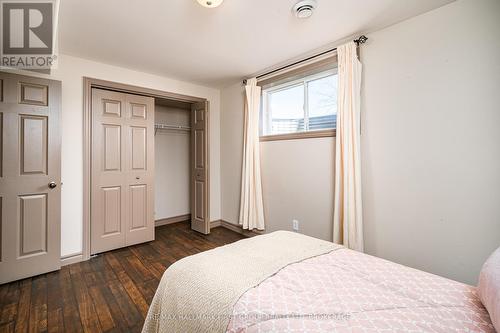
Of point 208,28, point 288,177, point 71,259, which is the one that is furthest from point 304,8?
point 71,259

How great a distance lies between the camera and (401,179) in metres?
2.04

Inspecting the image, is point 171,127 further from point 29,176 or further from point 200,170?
point 29,176

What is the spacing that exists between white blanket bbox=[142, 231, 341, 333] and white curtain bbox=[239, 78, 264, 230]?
1774mm

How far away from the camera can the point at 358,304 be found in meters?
0.91

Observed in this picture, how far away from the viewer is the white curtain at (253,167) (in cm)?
327

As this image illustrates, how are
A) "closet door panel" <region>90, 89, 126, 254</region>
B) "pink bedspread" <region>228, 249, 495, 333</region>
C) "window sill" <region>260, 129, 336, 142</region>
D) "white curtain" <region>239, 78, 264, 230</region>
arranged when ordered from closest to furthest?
"pink bedspread" <region>228, 249, 495, 333</region> < "window sill" <region>260, 129, 336, 142</region> < "closet door panel" <region>90, 89, 126, 254</region> < "white curtain" <region>239, 78, 264, 230</region>

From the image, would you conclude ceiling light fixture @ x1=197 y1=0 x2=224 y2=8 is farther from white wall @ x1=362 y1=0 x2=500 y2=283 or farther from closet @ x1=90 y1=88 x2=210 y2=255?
closet @ x1=90 y1=88 x2=210 y2=255

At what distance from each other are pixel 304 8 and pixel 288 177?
6.08ft

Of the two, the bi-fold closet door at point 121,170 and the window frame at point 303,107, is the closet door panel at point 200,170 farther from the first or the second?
the window frame at point 303,107

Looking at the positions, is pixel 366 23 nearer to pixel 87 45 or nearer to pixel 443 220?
pixel 443 220

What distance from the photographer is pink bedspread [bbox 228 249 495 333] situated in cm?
79

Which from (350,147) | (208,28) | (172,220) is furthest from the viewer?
(172,220)

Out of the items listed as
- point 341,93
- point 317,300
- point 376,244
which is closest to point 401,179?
point 376,244

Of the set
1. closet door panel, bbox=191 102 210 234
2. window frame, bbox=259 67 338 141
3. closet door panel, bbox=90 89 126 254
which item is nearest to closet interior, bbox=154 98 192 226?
closet door panel, bbox=191 102 210 234
